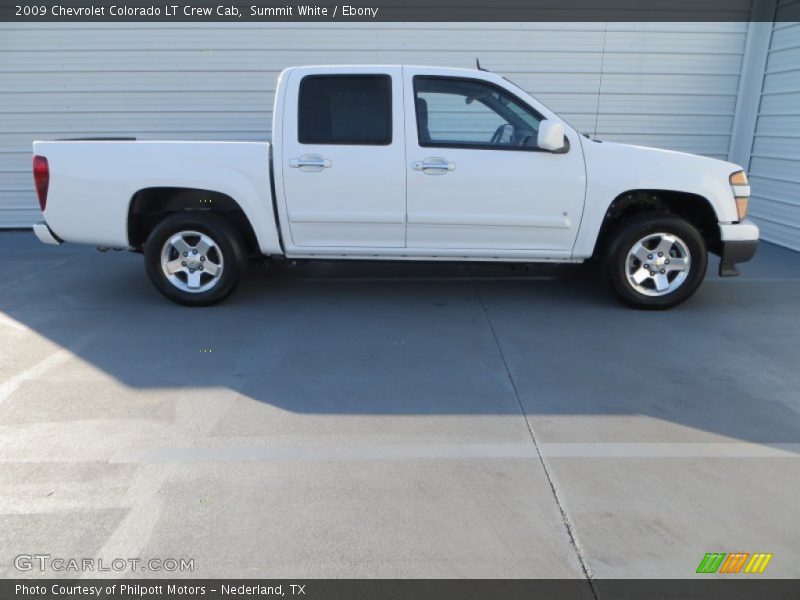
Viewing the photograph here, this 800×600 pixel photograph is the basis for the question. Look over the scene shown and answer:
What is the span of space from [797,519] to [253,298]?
14.6 ft

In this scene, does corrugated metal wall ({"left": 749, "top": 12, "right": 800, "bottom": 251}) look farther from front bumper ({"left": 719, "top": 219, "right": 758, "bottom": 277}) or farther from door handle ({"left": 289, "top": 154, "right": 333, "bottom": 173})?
door handle ({"left": 289, "top": 154, "right": 333, "bottom": 173})

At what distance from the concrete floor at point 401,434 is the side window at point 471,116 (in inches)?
58.2

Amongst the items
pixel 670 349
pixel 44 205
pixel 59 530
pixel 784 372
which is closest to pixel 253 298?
pixel 44 205

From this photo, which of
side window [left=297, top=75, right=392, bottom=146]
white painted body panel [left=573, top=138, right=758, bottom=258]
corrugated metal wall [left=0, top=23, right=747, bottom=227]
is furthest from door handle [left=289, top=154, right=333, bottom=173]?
corrugated metal wall [left=0, top=23, right=747, bottom=227]

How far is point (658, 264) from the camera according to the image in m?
5.13

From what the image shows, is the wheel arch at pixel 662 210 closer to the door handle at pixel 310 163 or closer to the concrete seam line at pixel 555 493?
the concrete seam line at pixel 555 493

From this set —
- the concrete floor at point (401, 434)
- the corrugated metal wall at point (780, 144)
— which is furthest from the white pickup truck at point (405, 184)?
the corrugated metal wall at point (780, 144)

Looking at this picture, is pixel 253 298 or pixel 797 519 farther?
pixel 253 298

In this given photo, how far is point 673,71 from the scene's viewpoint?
8.38m

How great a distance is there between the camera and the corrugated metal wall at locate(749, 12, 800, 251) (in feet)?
25.3

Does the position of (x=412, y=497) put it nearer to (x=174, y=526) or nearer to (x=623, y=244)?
(x=174, y=526)

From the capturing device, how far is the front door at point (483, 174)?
4.86 metres

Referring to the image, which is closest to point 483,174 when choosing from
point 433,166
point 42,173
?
point 433,166

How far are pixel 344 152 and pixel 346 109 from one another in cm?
39
